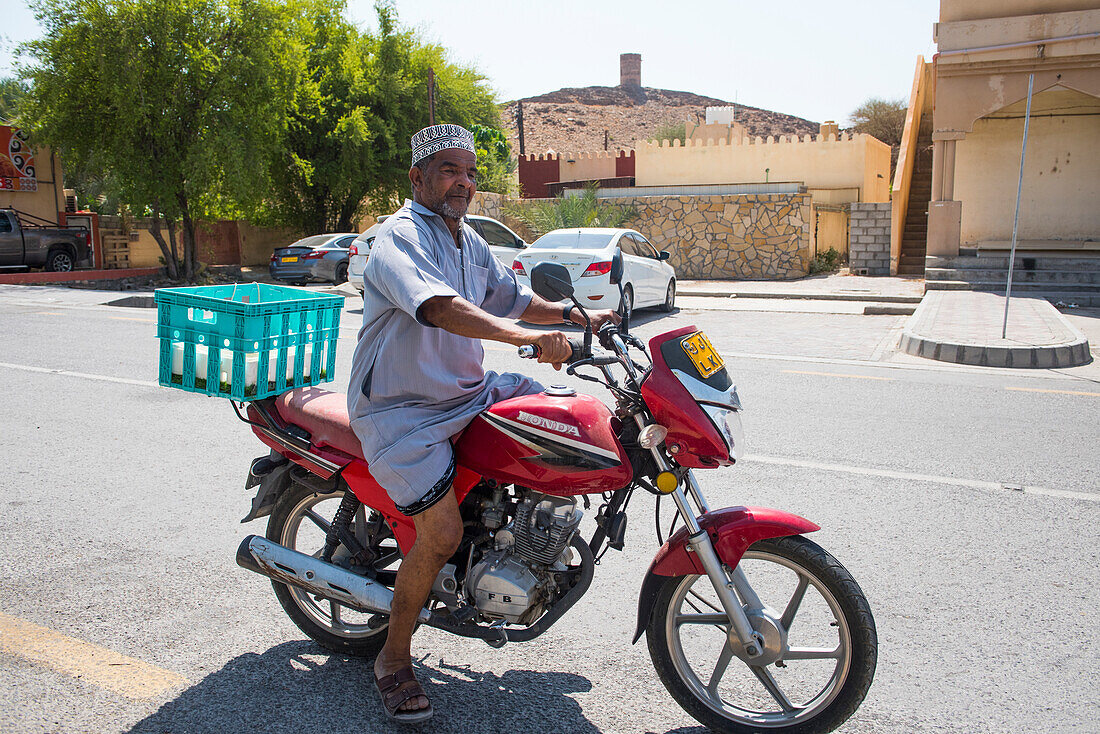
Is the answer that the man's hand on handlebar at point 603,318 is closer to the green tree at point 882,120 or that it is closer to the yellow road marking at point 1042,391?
the yellow road marking at point 1042,391

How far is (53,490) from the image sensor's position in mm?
5246

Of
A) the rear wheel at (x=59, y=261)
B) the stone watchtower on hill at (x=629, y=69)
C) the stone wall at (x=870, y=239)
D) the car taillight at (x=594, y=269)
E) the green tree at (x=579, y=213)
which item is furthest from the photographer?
the stone watchtower on hill at (x=629, y=69)

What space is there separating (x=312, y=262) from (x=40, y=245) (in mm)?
7297

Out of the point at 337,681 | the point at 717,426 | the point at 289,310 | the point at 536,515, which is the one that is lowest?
the point at 337,681

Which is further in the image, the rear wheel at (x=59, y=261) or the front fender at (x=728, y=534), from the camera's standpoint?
the rear wheel at (x=59, y=261)

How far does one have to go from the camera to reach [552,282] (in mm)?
2777

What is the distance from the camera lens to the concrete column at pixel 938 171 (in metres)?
19.3

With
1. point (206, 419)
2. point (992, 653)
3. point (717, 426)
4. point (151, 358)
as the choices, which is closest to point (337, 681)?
point (717, 426)

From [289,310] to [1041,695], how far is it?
303 centimetres

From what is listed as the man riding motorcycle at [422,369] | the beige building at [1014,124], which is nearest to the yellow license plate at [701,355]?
the man riding motorcycle at [422,369]

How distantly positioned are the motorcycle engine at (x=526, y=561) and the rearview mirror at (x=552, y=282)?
65cm

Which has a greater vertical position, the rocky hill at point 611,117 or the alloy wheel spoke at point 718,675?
the rocky hill at point 611,117

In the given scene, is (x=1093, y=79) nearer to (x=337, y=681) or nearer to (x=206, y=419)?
(x=206, y=419)

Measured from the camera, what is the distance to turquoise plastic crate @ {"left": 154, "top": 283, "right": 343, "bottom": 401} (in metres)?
3.18
